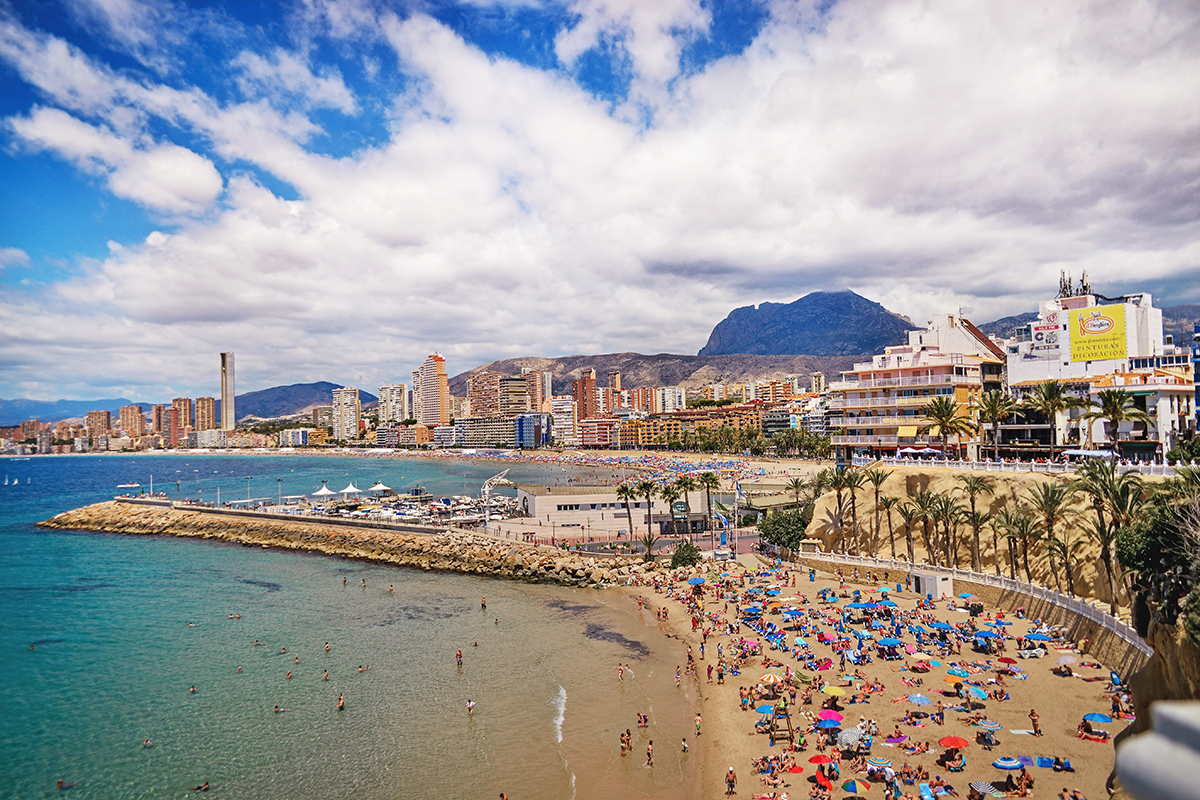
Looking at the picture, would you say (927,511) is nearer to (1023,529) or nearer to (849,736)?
(1023,529)

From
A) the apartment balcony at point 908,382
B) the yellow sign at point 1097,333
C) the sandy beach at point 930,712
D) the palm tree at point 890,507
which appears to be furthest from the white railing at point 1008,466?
the yellow sign at point 1097,333

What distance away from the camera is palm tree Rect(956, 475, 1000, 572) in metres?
35.8

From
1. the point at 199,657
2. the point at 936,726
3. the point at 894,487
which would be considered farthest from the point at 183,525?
the point at 936,726

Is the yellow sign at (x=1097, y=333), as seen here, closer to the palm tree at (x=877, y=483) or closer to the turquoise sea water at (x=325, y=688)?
the palm tree at (x=877, y=483)

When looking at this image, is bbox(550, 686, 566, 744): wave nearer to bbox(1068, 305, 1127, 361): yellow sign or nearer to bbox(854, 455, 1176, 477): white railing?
bbox(854, 455, 1176, 477): white railing

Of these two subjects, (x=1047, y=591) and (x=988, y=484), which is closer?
(x=1047, y=591)

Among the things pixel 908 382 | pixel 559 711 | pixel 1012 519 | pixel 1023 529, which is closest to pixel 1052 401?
pixel 908 382

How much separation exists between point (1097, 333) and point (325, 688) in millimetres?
57865

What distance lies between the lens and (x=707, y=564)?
47.8 m

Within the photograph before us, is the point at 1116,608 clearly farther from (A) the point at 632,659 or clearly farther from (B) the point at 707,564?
(B) the point at 707,564

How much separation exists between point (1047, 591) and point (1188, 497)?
9926mm

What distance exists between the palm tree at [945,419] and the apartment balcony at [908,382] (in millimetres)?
3076

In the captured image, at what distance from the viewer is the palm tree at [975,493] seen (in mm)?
35812

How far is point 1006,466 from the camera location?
3806 centimetres
